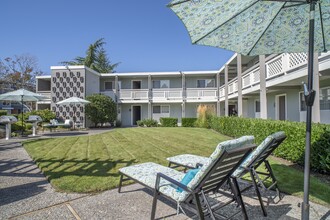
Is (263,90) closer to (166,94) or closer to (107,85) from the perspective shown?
(166,94)

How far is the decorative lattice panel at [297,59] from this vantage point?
7.96 metres

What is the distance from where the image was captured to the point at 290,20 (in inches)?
118

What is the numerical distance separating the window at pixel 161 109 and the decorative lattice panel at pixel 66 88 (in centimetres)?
825

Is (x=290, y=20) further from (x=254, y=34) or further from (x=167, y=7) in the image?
(x=167, y=7)

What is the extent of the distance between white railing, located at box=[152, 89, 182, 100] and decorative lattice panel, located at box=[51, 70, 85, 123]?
7443 millimetres

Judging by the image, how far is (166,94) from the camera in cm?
2316

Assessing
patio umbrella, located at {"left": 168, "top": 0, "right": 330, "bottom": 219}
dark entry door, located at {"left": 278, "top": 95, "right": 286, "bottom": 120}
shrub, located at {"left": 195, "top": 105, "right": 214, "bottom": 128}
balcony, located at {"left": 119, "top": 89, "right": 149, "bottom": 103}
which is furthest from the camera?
balcony, located at {"left": 119, "top": 89, "right": 149, "bottom": 103}

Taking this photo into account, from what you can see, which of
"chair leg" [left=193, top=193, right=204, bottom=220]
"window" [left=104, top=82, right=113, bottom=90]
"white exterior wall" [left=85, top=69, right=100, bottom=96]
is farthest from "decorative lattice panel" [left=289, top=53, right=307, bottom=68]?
"window" [left=104, top=82, right=113, bottom=90]

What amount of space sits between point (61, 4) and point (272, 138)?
13645 mm

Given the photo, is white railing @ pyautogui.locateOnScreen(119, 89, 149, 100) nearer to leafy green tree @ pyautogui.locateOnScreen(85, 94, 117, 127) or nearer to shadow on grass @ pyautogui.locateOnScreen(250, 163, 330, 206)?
leafy green tree @ pyautogui.locateOnScreen(85, 94, 117, 127)

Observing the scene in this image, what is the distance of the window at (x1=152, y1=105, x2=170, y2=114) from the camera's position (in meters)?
24.8

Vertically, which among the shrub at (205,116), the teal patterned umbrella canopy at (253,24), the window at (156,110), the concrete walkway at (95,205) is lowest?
the concrete walkway at (95,205)

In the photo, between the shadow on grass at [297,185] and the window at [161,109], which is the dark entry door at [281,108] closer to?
the shadow on grass at [297,185]

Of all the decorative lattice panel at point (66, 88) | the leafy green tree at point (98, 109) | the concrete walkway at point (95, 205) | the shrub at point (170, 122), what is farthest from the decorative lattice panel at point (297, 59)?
the decorative lattice panel at point (66, 88)
